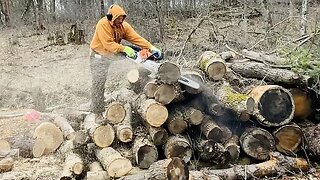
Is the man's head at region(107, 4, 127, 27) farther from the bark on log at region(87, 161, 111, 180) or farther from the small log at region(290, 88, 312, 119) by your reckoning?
the small log at region(290, 88, 312, 119)

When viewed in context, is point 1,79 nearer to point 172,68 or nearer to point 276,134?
point 172,68

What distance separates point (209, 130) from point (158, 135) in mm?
657

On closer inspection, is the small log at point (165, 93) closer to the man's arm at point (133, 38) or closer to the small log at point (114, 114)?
the small log at point (114, 114)

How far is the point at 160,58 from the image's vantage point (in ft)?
21.8

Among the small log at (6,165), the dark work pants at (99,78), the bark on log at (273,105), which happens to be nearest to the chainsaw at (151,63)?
the dark work pants at (99,78)

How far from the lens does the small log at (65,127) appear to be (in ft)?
22.8

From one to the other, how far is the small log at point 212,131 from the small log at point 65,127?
2.25 meters

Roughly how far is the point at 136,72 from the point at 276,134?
2432mm

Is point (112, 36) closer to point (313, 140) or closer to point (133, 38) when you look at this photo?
point (133, 38)

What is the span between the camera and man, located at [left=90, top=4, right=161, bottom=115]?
6.79 metres

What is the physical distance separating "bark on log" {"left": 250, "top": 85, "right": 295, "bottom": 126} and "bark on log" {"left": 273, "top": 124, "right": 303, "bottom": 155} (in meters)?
0.11

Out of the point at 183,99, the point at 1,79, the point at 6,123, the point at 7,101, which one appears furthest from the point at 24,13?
the point at 183,99

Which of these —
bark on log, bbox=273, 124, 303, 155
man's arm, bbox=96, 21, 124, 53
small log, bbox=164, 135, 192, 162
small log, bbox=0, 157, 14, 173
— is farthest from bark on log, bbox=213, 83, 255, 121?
small log, bbox=0, 157, 14, 173

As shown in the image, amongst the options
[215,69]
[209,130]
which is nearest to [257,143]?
[209,130]
